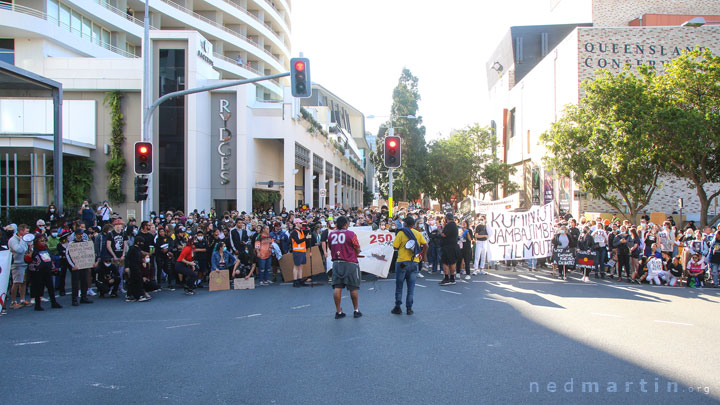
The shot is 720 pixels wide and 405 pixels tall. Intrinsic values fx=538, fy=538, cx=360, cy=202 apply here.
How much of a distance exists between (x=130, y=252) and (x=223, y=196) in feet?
60.5

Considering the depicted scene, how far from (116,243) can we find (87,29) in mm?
26832

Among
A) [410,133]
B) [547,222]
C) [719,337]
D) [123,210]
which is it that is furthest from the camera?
[410,133]

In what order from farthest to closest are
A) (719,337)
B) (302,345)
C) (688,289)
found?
1. (688,289)
2. (719,337)
3. (302,345)

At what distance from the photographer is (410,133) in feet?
174

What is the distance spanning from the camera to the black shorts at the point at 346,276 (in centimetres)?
949

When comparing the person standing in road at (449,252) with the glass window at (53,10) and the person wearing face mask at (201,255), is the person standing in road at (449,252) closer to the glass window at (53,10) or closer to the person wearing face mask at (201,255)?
the person wearing face mask at (201,255)

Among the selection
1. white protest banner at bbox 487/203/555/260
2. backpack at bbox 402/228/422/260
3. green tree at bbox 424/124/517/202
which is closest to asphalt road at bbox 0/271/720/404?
backpack at bbox 402/228/422/260

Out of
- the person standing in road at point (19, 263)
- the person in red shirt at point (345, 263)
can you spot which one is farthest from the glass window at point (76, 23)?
the person in red shirt at point (345, 263)

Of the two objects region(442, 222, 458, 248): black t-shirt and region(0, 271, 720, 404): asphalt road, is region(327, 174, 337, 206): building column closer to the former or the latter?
region(442, 222, 458, 248): black t-shirt

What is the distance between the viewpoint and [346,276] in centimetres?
948

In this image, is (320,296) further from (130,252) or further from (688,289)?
(688,289)

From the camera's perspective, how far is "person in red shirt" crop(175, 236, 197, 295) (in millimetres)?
12898

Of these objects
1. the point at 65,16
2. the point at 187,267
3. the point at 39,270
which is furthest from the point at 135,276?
the point at 65,16

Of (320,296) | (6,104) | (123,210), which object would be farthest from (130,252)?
(123,210)
